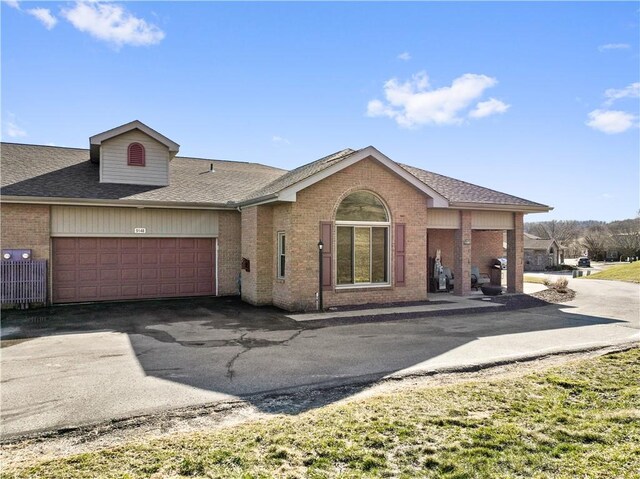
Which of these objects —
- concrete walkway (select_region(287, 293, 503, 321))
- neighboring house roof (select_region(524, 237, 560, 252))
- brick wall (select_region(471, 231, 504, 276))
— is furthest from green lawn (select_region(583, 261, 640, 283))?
neighboring house roof (select_region(524, 237, 560, 252))

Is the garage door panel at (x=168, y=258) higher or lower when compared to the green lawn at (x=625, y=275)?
higher

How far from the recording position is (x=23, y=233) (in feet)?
46.0

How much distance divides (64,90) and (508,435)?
14.4 metres

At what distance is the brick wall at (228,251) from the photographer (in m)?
16.8

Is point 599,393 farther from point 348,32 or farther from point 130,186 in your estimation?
point 130,186

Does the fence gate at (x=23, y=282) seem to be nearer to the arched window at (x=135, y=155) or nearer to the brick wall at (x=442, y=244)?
the arched window at (x=135, y=155)

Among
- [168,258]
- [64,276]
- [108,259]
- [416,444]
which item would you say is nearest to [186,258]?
[168,258]

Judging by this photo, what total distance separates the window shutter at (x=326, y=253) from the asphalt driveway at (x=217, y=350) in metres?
1.75

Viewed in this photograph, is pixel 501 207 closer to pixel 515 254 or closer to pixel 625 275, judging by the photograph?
pixel 515 254

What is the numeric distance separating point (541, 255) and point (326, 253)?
52.0 meters

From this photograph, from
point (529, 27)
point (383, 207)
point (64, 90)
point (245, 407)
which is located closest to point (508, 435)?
point (245, 407)

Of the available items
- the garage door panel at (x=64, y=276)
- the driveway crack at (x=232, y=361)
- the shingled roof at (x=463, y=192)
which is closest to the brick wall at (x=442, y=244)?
the shingled roof at (x=463, y=192)

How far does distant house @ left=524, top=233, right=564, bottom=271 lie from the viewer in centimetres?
5672

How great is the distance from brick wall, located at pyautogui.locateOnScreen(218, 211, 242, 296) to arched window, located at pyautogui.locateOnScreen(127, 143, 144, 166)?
365cm
